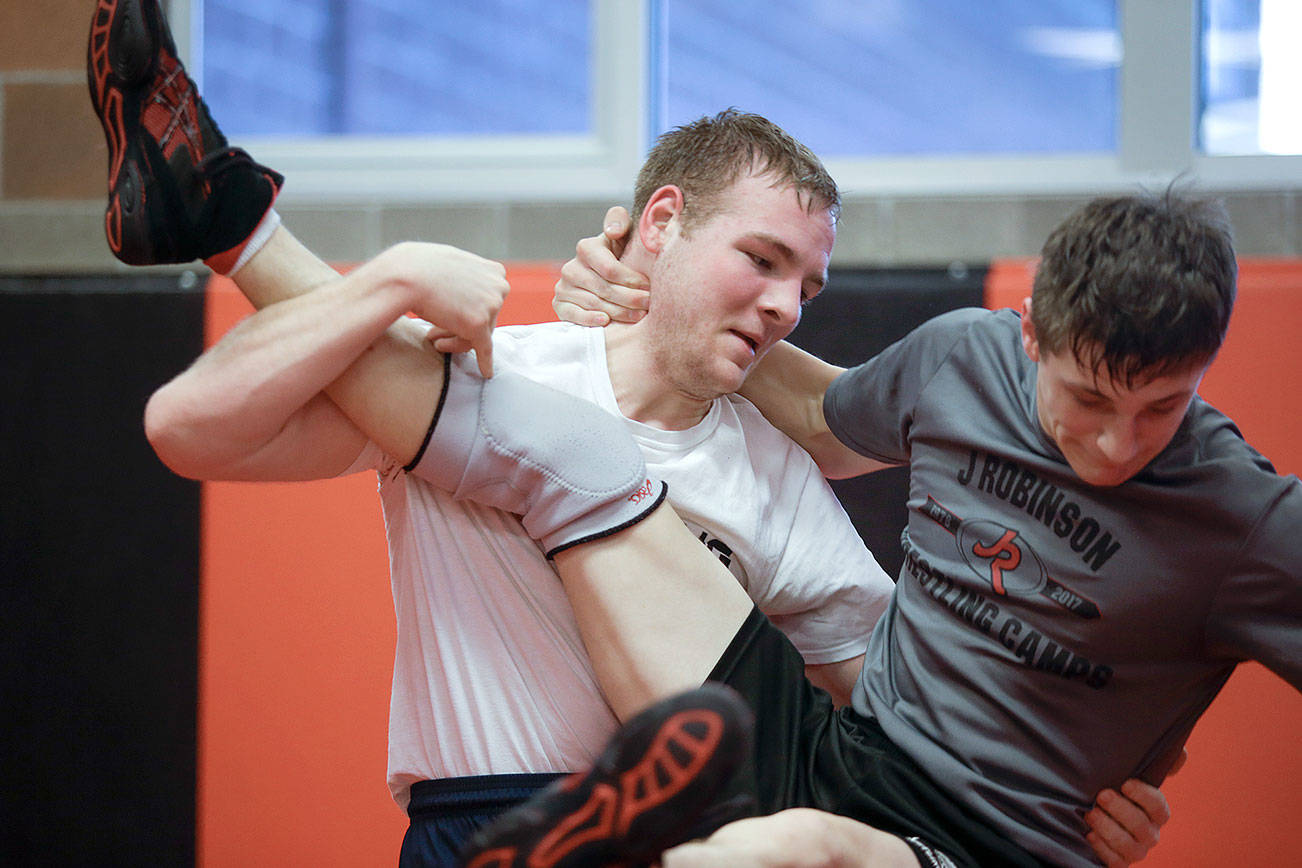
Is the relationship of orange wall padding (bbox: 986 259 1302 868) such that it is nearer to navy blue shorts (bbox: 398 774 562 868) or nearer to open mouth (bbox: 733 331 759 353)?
open mouth (bbox: 733 331 759 353)

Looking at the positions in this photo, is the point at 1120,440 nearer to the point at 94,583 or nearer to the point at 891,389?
the point at 891,389

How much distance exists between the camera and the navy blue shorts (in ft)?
3.70

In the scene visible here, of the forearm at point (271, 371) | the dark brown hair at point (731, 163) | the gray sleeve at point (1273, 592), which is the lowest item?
the gray sleeve at point (1273, 592)

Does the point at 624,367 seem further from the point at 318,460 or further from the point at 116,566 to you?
the point at 116,566

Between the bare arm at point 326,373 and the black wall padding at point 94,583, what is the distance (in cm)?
87

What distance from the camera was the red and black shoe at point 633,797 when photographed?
2.56 feet

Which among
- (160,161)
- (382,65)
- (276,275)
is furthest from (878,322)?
(382,65)

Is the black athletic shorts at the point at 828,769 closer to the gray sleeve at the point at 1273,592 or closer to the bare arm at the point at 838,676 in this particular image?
the bare arm at the point at 838,676

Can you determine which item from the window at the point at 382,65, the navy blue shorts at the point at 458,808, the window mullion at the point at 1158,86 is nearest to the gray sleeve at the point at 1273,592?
the navy blue shorts at the point at 458,808

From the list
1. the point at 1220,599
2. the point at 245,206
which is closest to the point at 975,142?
the point at 1220,599

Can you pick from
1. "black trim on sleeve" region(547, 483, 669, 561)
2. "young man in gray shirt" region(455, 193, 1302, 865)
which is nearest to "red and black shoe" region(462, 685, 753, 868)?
"young man in gray shirt" region(455, 193, 1302, 865)

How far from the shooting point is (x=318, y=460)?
1.12 meters

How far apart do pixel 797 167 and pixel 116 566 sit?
1296 millimetres

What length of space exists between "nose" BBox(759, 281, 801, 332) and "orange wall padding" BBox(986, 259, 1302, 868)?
760mm
